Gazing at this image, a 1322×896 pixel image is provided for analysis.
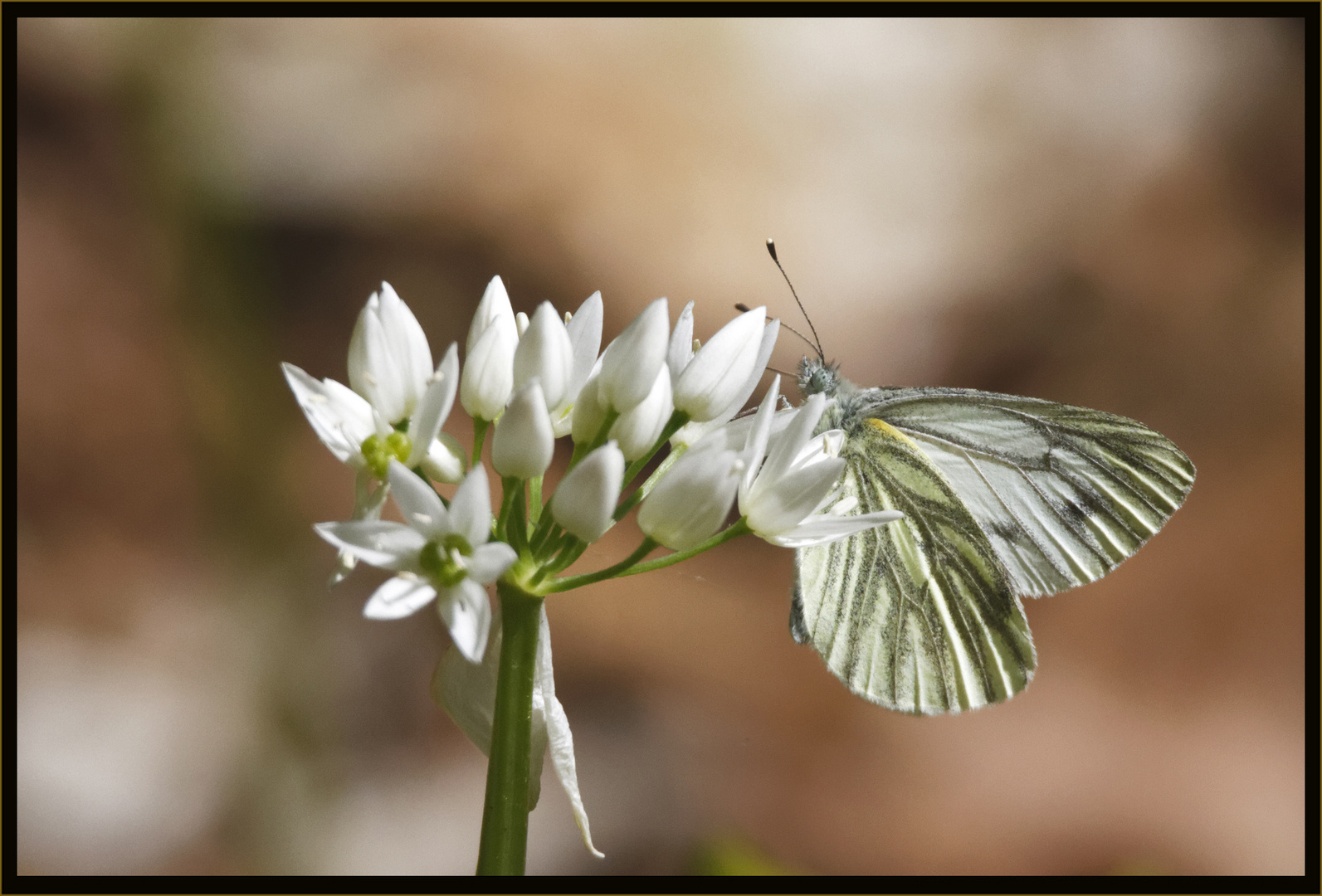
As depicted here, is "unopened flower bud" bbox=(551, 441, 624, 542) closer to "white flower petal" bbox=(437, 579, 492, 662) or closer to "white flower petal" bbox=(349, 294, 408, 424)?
"white flower petal" bbox=(437, 579, 492, 662)

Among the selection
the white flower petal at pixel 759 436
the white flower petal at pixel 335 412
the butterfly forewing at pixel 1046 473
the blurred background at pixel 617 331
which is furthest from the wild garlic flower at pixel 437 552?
the blurred background at pixel 617 331

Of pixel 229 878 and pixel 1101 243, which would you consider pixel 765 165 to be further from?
pixel 229 878

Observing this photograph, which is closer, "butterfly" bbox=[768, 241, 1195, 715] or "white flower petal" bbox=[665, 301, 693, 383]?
"white flower petal" bbox=[665, 301, 693, 383]

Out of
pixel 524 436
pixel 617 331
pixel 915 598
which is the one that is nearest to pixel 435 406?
pixel 524 436

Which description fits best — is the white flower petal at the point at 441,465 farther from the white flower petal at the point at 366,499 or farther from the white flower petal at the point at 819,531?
the white flower petal at the point at 819,531

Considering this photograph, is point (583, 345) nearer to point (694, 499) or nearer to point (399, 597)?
point (694, 499)

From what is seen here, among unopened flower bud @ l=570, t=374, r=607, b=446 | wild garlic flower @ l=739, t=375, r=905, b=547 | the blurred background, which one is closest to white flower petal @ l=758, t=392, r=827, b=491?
wild garlic flower @ l=739, t=375, r=905, b=547
